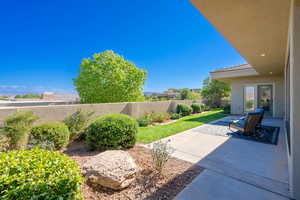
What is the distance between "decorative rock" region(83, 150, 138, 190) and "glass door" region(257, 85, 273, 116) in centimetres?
1230

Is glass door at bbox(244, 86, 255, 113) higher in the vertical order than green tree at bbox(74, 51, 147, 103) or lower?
lower

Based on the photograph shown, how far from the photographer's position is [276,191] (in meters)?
2.35

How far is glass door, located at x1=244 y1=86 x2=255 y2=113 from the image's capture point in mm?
11016

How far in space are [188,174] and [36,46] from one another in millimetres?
19782

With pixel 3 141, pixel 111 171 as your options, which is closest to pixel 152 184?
pixel 111 171

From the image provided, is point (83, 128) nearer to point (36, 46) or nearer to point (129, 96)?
Answer: point (129, 96)

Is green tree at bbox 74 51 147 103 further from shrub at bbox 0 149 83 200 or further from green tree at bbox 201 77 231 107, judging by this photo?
shrub at bbox 0 149 83 200

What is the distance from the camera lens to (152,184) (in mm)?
2537

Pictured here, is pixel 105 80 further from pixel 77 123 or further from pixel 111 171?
pixel 111 171

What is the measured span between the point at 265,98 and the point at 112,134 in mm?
12663

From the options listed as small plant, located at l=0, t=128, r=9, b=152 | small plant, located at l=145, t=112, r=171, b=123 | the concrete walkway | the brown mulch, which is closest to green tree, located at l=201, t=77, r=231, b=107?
small plant, located at l=145, t=112, r=171, b=123

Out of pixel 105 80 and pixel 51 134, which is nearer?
pixel 51 134

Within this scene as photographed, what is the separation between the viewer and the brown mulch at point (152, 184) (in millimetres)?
2264

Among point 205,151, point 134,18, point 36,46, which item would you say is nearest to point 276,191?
point 205,151
